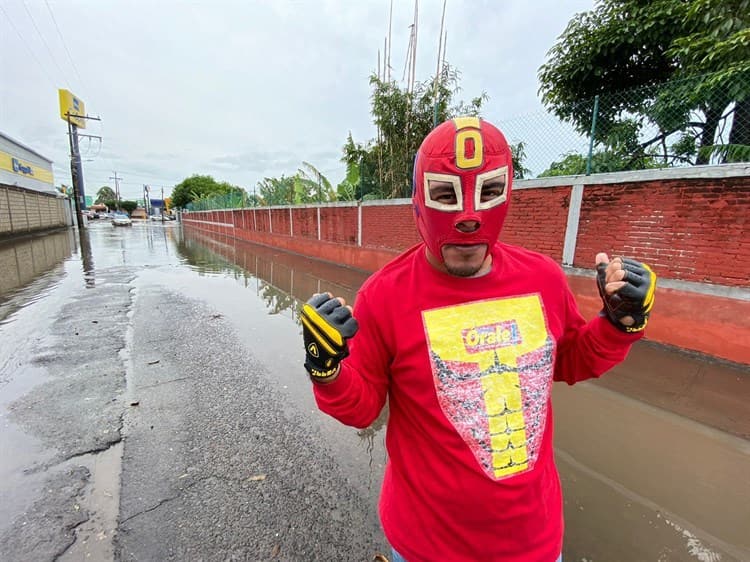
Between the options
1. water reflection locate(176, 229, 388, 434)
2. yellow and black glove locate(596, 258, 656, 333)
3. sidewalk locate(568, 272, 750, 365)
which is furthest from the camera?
water reflection locate(176, 229, 388, 434)

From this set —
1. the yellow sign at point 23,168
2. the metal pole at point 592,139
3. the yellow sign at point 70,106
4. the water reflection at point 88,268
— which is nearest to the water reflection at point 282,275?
the water reflection at point 88,268

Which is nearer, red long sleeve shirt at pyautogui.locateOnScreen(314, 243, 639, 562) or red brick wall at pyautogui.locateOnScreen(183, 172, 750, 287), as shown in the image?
red long sleeve shirt at pyautogui.locateOnScreen(314, 243, 639, 562)

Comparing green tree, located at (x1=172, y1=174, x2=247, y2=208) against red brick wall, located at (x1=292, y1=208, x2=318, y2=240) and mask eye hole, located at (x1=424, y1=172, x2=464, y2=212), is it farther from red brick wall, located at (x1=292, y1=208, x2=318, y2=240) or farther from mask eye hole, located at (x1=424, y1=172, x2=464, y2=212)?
mask eye hole, located at (x1=424, y1=172, x2=464, y2=212)

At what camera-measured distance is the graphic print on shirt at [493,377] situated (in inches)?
39.7

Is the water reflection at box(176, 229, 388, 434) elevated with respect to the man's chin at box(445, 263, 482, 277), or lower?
lower

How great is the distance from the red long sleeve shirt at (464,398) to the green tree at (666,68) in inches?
214

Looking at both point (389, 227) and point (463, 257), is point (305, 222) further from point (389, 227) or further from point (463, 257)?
point (463, 257)

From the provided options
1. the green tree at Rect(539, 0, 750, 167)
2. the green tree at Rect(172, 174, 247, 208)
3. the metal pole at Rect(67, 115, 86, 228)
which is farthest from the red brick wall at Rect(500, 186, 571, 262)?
the green tree at Rect(172, 174, 247, 208)

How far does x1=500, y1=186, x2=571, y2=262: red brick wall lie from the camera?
18.3 feet

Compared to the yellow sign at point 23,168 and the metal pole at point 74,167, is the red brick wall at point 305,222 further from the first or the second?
the metal pole at point 74,167

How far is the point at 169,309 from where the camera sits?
21.0ft

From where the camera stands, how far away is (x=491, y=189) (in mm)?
1007

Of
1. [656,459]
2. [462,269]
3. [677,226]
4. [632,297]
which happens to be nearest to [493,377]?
[462,269]

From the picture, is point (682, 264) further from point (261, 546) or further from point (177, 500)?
point (177, 500)
